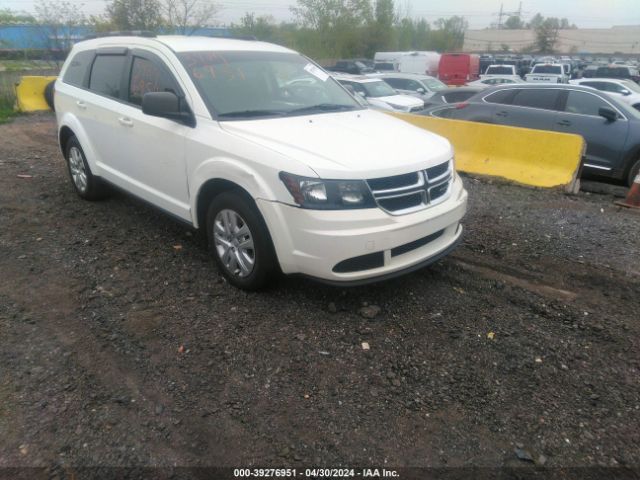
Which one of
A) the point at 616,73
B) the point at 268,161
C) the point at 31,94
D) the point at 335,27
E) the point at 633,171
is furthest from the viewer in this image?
the point at 335,27

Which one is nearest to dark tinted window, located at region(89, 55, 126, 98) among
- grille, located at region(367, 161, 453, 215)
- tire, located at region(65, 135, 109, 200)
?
tire, located at region(65, 135, 109, 200)

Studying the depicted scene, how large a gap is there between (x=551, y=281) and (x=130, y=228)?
407 centimetres

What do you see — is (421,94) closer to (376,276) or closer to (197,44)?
(197,44)

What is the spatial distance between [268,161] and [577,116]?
6.35 meters

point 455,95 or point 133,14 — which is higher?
point 133,14

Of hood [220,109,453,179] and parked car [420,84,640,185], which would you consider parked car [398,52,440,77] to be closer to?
parked car [420,84,640,185]

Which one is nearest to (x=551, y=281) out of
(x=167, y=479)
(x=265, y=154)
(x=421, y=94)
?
(x=265, y=154)

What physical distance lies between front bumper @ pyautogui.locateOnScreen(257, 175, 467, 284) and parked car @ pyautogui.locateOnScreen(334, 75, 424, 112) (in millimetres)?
10351

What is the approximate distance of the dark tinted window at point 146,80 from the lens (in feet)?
14.4

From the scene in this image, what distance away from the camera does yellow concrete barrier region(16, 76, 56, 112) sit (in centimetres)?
1375

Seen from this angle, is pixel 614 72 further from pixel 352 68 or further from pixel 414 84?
pixel 414 84

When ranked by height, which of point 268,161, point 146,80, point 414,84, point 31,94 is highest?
point 146,80

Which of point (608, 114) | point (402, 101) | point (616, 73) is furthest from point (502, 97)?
point (616, 73)

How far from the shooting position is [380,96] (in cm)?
1449
